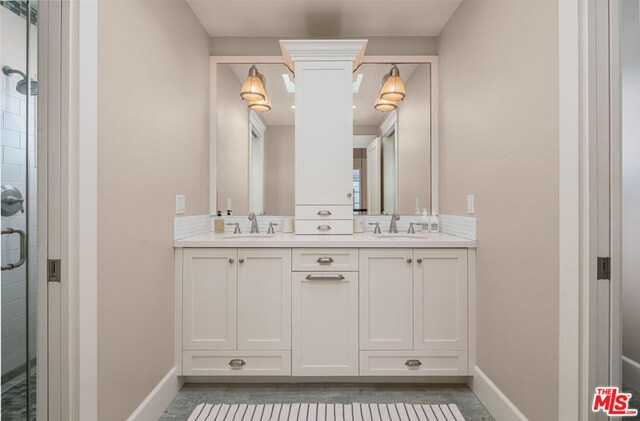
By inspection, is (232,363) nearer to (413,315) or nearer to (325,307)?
(325,307)

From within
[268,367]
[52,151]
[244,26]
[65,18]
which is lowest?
[268,367]

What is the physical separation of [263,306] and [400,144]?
1.55m

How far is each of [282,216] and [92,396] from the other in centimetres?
157

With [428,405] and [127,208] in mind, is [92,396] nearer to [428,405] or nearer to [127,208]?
[127,208]

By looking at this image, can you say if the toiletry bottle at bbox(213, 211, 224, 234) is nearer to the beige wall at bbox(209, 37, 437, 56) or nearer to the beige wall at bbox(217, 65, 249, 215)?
the beige wall at bbox(217, 65, 249, 215)

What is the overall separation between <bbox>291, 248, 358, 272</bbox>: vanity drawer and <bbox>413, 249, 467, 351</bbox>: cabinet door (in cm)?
37

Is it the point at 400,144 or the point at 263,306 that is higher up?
the point at 400,144

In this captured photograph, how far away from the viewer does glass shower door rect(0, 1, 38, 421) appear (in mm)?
1222

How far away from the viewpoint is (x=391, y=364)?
196 cm

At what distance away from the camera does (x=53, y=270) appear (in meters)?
1.20

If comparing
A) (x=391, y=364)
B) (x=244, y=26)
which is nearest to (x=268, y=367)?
(x=391, y=364)

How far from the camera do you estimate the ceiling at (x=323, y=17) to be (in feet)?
7.24

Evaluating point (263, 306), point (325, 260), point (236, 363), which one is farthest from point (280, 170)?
point (236, 363)

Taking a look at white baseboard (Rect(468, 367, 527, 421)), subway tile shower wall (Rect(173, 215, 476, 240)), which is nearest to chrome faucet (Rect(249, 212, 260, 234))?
subway tile shower wall (Rect(173, 215, 476, 240))
